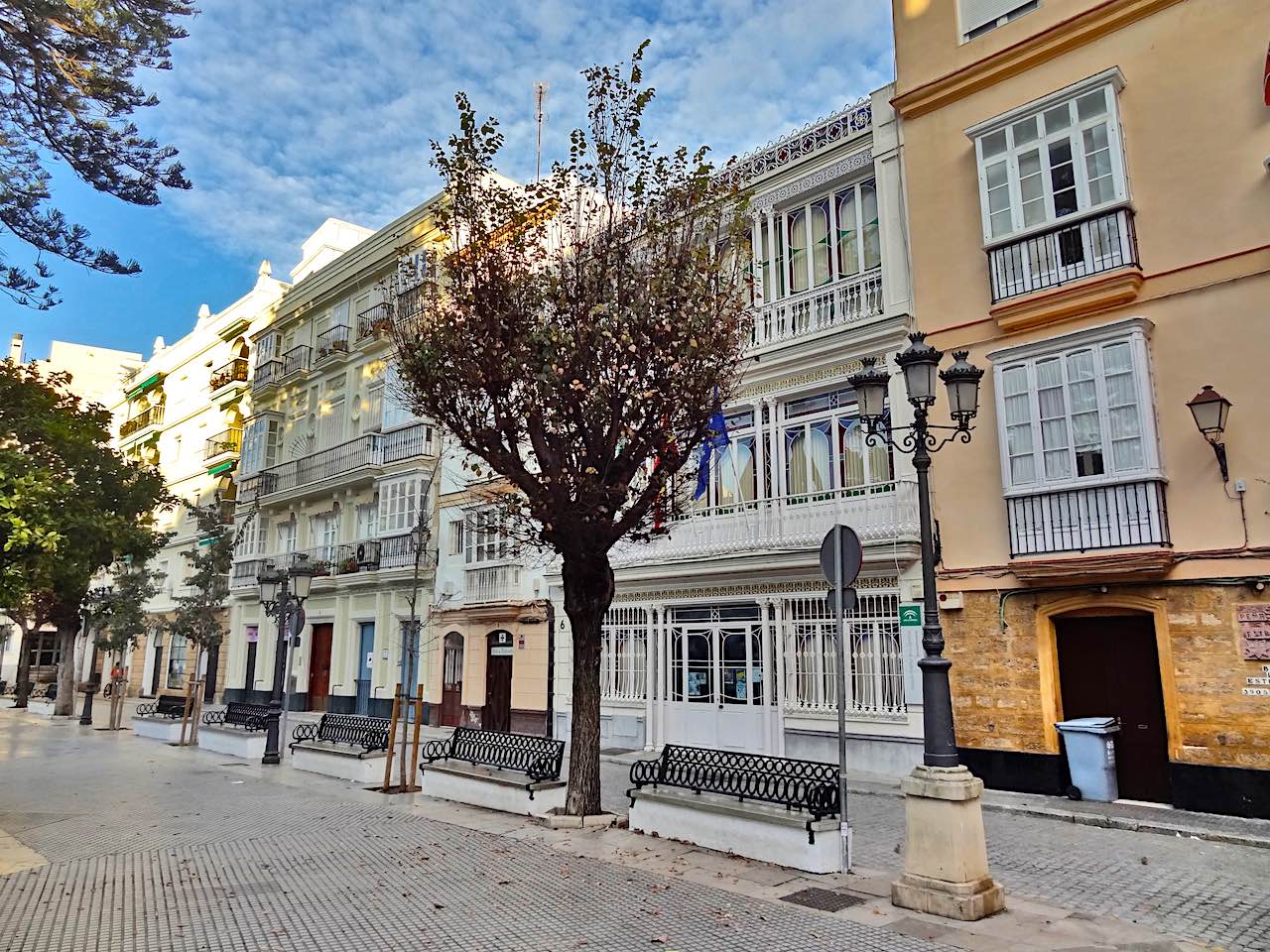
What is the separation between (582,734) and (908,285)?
9007mm

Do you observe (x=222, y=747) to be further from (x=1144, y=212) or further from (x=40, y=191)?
(x=1144, y=212)

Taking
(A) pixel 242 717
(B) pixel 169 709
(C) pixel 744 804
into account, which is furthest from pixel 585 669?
(B) pixel 169 709

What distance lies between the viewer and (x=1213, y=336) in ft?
34.7

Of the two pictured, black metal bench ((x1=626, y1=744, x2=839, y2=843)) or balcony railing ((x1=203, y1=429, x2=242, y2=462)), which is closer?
black metal bench ((x1=626, y1=744, x2=839, y2=843))

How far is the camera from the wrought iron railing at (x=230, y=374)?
35438 millimetres

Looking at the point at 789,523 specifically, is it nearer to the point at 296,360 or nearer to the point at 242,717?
the point at 242,717

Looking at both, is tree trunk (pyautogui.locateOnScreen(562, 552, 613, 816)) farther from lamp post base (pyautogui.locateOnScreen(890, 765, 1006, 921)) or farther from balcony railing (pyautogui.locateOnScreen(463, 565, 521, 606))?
balcony railing (pyautogui.locateOnScreen(463, 565, 521, 606))

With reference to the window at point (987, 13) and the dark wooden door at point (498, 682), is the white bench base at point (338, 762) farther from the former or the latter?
the window at point (987, 13)

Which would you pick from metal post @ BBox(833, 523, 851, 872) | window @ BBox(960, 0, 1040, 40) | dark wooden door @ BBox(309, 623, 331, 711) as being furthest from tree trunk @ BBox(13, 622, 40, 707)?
window @ BBox(960, 0, 1040, 40)

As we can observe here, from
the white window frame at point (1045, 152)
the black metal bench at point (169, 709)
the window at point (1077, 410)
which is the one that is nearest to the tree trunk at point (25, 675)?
the black metal bench at point (169, 709)

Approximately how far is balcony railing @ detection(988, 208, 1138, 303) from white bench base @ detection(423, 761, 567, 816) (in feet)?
30.6

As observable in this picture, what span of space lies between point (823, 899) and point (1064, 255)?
950 cm

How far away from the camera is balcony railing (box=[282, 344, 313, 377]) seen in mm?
30747

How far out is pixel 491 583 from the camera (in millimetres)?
21312
